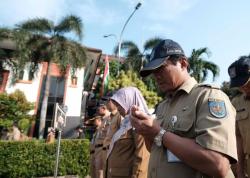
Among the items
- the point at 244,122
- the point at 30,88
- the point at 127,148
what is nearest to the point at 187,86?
the point at 244,122

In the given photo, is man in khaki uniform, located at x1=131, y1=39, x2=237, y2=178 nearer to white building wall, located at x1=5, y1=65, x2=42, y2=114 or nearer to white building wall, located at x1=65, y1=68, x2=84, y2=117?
white building wall, located at x1=5, y1=65, x2=42, y2=114

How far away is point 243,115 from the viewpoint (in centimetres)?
304

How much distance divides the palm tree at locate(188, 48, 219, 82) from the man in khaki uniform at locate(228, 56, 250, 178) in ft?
77.6

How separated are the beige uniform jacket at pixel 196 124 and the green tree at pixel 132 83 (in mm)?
21129

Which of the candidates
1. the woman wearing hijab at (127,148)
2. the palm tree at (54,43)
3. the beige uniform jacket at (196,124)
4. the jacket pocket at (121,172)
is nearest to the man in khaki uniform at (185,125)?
the beige uniform jacket at (196,124)

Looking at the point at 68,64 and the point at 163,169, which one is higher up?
the point at 68,64

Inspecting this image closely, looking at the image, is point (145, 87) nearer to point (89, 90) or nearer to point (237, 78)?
point (89, 90)

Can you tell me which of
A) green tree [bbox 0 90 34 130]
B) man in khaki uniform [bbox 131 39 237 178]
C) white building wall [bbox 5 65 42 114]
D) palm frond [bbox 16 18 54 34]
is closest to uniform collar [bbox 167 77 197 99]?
man in khaki uniform [bbox 131 39 237 178]

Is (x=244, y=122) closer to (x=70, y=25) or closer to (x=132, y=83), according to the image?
(x=70, y=25)

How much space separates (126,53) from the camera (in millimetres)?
25422

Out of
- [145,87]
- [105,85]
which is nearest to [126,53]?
[145,87]

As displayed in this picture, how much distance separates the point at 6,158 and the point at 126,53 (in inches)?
638

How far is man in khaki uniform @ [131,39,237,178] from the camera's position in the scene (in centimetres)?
157

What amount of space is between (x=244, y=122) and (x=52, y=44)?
17.2 metres
